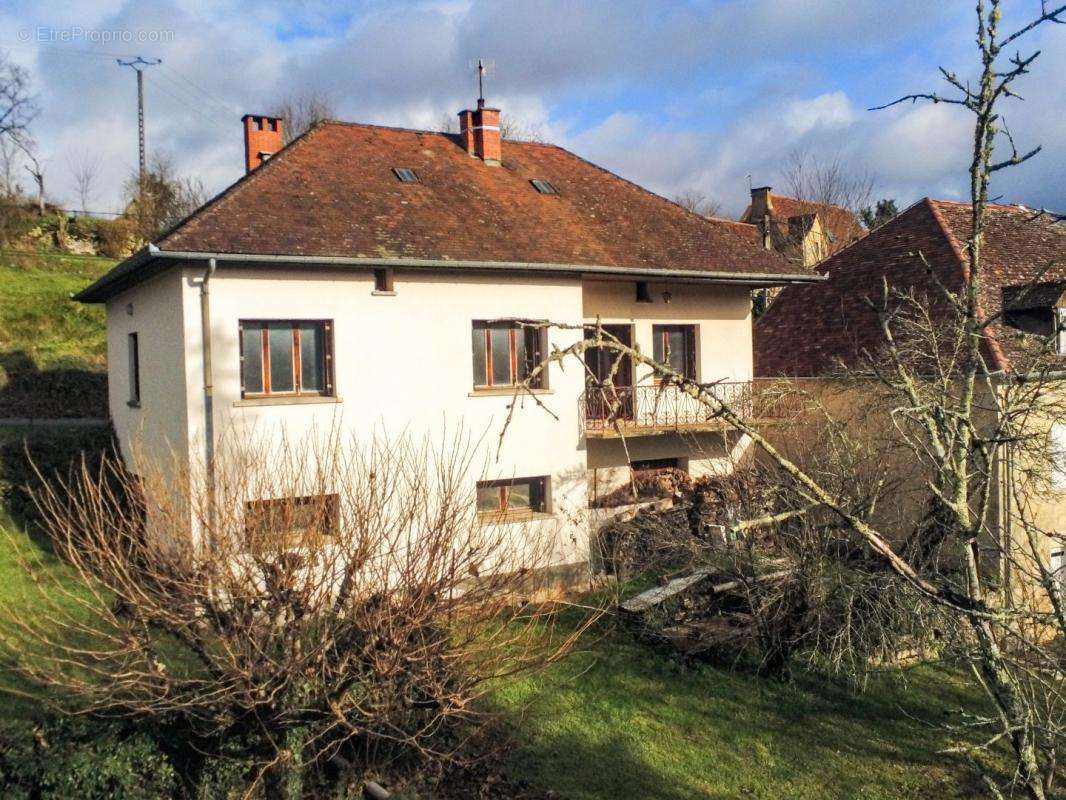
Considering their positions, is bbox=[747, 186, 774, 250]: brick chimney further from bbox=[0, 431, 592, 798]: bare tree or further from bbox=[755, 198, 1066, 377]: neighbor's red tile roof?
bbox=[0, 431, 592, 798]: bare tree

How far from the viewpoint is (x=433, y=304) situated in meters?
15.9

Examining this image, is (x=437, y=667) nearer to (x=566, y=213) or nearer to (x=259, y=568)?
(x=259, y=568)

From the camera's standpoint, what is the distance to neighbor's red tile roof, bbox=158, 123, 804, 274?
15.0 m

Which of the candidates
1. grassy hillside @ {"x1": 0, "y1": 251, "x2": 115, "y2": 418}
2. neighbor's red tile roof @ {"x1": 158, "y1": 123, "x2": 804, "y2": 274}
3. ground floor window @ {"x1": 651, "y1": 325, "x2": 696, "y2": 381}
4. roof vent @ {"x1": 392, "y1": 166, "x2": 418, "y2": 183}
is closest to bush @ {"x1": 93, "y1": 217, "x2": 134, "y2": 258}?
grassy hillside @ {"x1": 0, "y1": 251, "x2": 115, "y2": 418}

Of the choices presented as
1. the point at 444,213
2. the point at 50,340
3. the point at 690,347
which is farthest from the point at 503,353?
the point at 50,340

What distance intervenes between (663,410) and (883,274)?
5.64 metres

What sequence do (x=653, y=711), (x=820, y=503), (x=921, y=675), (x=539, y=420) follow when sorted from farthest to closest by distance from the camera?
(x=539, y=420), (x=921, y=675), (x=653, y=711), (x=820, y=503)

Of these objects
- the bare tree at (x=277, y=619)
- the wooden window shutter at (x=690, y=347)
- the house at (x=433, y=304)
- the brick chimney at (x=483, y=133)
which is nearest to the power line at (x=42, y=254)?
the house at (x=433, y=304)

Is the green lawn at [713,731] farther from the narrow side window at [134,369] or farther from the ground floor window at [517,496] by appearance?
the narrow side window at [134,369]

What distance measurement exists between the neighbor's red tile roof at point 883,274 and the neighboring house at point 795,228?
460 inches

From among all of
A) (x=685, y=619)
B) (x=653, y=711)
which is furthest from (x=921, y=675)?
(x=653, y=711)

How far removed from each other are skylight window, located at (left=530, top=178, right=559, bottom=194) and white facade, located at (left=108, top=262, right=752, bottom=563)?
2660 millimetres

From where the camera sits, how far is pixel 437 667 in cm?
848

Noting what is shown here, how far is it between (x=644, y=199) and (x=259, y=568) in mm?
15007
